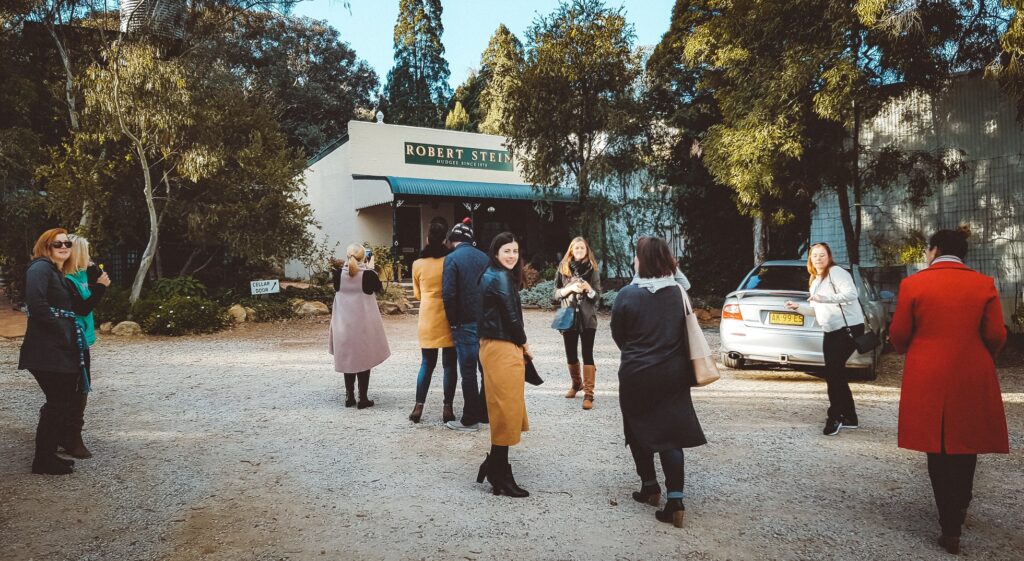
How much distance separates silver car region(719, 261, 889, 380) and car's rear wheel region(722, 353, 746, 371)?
78cm

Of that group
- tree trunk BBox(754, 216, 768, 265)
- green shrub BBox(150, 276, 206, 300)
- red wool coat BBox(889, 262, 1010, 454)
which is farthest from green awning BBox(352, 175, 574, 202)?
red wool coat BBox(889, 262, 1010, 454)

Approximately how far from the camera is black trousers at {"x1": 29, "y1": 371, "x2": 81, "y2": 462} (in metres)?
4.24

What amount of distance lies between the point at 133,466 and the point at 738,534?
4136 mm

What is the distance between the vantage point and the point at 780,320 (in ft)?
23.0

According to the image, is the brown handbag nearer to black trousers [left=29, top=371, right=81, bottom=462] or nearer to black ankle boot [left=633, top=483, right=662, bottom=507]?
black ankle boot [left=633, top=483, right=662, bottom=507]

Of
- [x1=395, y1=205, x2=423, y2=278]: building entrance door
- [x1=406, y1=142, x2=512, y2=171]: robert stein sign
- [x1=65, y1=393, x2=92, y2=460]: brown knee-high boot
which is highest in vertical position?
[x1=406, y1=142, x2=512, y2=171]: robert stein sign

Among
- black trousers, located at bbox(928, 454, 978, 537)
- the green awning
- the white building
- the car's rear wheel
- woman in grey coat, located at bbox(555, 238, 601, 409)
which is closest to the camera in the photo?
black trousers, located at bbox(928, 454, 978, 537)

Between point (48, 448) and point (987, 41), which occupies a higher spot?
point (987, 41)

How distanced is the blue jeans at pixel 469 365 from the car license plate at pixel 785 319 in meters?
3.68

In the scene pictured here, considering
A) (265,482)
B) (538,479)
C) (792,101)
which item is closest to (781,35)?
(792,101)

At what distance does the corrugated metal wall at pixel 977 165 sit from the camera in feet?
35.3

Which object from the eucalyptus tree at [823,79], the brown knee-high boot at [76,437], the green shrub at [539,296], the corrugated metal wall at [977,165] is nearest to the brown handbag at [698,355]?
the brown knee-high boot at [76,437]

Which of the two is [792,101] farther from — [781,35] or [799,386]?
[799,386]

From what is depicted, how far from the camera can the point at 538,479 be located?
4148 millimetres
